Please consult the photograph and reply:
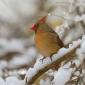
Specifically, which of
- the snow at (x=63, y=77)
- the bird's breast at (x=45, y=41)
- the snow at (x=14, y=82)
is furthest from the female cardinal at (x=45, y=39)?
the snow at (x=63, y=77)

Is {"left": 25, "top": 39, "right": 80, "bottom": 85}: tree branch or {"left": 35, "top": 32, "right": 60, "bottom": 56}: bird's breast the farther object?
{"left": 35, "top": 32, "right": 60, "bottom": 56}: bird's breast

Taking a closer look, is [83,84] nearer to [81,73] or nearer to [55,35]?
[81,73]

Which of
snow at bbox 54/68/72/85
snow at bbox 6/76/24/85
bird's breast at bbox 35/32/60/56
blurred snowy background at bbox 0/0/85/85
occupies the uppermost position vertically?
blurred snowy background at bbox 0/0/85/85

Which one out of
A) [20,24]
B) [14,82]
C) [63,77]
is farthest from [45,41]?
[20,24]

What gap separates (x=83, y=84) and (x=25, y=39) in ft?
12.2

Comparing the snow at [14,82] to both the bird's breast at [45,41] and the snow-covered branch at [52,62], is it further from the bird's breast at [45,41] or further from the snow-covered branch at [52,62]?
the bird's breast at [45,41]

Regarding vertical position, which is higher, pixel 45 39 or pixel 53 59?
pixel 45 39

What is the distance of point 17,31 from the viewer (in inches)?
219

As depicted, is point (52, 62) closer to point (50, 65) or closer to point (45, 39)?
point (50, 65)

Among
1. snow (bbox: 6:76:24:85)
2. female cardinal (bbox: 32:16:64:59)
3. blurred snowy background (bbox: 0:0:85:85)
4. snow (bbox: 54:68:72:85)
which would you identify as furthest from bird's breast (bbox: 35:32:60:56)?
blurred snowy background (bbox: 0:0:85:85)

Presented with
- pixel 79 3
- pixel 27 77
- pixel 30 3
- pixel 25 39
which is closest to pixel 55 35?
pixel 79 3

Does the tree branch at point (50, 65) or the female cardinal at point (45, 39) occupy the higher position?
the female cardinal at point (45, 39)

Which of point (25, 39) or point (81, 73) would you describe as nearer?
point (81, 73)

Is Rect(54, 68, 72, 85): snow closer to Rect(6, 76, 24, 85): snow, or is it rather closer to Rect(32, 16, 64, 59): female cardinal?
Rect(6, 76, 24, 85): snow
